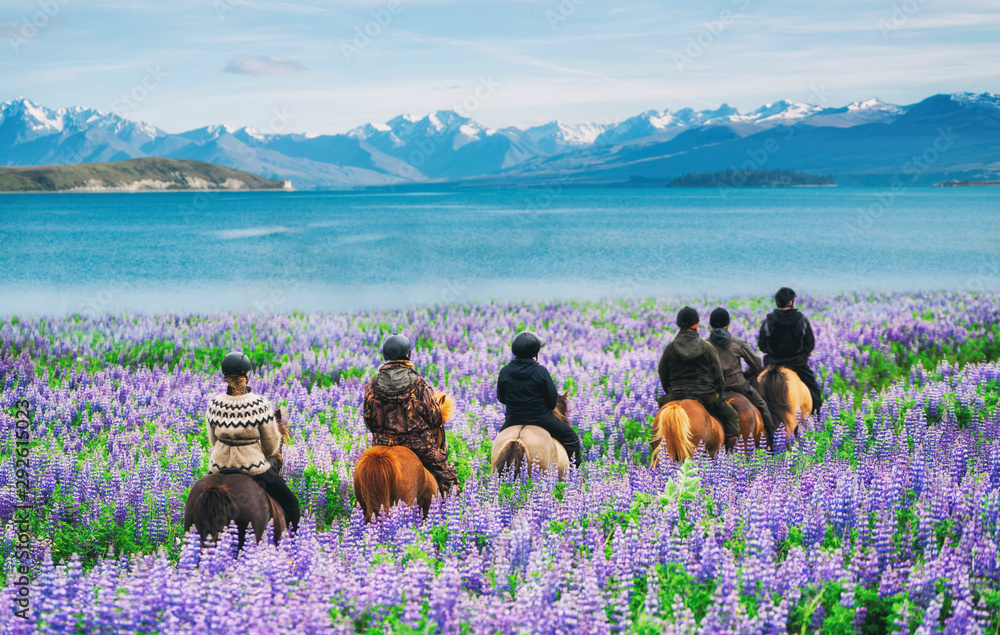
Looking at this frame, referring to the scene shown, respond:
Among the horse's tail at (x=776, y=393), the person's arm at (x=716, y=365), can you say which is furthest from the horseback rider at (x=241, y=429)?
the horse's tail at (x=776, y=393)

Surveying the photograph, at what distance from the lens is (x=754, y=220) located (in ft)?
412

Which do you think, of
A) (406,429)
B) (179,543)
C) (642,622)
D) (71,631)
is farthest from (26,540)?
(642,622)

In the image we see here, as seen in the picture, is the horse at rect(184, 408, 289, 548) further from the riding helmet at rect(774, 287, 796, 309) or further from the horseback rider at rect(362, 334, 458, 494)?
the riding helmet at rect(774, 287, 796, 309)

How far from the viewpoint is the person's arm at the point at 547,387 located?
9055 mm

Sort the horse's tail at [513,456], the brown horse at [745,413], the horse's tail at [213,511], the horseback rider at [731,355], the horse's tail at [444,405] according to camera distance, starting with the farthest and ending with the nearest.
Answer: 1. the brown horse at [745,413]
2. the horseback rider at [731,355]
3. the horse's tail at [513,456]
4. the horse's tail at [444,405]
5. the horse's tail at [213,511]

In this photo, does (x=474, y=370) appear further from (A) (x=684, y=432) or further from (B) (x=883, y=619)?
(B) (x=883, y=619)

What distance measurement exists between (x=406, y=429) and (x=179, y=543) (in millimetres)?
2569

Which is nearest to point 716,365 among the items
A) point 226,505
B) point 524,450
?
point 524,450

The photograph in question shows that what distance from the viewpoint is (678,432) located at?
9.80 meters

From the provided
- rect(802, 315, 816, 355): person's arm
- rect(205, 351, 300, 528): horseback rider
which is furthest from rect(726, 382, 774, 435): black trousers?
rect(205, 351, 300, 528): horseback rider

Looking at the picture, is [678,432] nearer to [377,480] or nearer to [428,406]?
[428,406]

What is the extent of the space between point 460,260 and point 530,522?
6487 centimetres

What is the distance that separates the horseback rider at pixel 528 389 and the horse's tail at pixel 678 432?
154 centimetres

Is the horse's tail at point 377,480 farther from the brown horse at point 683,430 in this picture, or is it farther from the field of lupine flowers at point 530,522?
the brown horse at point 683,430
